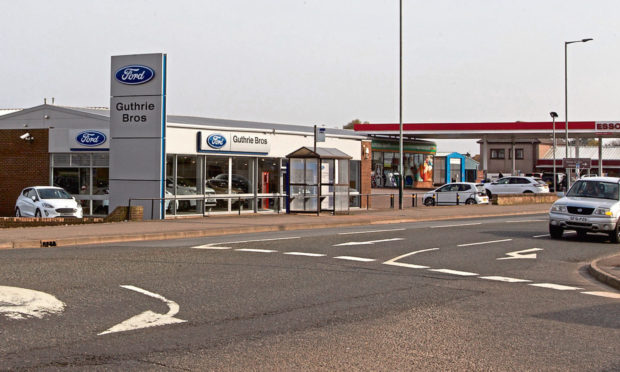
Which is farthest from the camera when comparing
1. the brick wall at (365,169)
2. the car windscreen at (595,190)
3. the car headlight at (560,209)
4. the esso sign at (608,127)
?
the esso sign at (608,127)

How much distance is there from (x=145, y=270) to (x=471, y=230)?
536 inches

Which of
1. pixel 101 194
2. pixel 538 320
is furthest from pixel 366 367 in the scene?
pixel 101 194

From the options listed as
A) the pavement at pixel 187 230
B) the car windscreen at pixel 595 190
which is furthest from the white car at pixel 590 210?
the pavement at pixel 187 230

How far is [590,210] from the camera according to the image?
65.4 ft

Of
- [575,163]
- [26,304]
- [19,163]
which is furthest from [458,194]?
[26,304]

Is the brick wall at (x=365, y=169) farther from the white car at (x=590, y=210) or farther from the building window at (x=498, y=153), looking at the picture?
the building window at (x=498, y=153)

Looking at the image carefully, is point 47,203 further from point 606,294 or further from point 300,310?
point 606,294

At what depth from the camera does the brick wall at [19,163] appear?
31.9 m

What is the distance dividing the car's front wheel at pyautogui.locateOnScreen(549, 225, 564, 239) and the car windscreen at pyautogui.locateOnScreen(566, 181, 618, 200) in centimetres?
125

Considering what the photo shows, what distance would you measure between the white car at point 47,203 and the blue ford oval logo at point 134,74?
17.7 ft

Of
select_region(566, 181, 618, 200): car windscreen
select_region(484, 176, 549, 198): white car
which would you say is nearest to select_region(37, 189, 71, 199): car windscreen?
select_region(566, 181, 618, 200): car windscreen

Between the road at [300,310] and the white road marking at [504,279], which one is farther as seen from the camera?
the white road marking at [504,279]

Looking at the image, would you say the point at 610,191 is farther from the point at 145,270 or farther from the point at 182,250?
the point at 145,270

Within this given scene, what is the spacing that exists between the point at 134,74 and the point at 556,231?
1621cm
